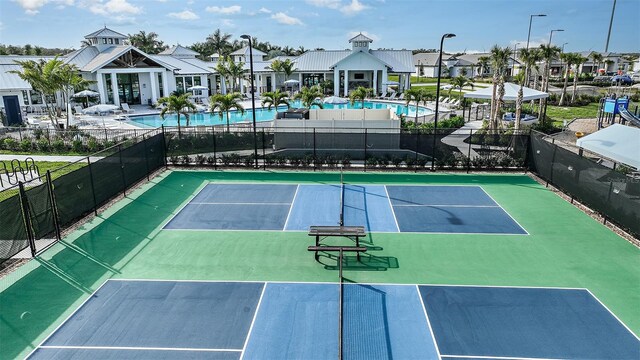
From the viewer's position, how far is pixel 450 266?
11367 mm

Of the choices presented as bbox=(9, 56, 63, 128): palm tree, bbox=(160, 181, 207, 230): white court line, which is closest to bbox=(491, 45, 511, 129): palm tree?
bbox=(160, 181, 207, 230): white court line

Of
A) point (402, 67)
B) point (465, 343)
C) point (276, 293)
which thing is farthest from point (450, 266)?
point (402, 67)

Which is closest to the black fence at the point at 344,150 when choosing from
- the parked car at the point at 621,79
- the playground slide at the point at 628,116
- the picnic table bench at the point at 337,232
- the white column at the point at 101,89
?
the picnic table bench at the point at 337,232

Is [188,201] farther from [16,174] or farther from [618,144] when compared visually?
[618,144]

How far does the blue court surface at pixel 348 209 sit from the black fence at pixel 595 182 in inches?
113

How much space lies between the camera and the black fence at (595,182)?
13.1 meters

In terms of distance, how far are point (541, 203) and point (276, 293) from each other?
11165 mm

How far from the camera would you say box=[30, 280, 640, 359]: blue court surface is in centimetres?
805

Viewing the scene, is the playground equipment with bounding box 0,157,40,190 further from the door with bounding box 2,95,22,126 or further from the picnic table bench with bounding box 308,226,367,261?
the door with bounding box 2,95,22,126

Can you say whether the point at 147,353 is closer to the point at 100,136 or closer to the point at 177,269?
the point at 177,269

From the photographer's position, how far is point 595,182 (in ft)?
48.6

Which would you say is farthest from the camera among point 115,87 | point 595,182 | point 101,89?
point 115,87

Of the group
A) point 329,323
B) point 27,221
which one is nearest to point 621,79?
point 329,323

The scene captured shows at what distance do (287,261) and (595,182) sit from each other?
10.7 m
